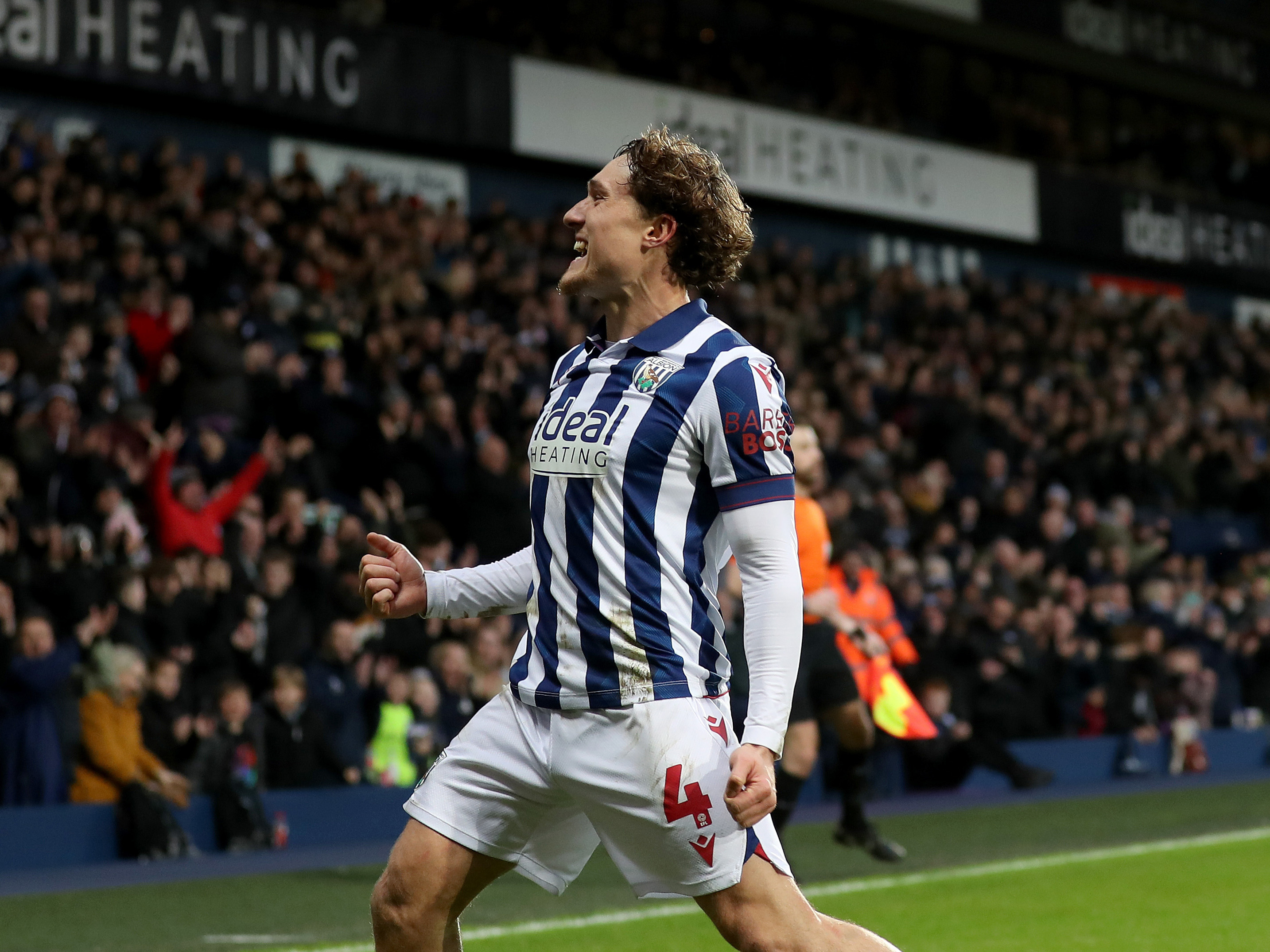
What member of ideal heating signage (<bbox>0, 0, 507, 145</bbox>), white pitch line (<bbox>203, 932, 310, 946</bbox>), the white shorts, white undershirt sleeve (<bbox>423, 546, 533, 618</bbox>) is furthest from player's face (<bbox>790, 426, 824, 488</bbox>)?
ideal heating signage (<bbox>0, 0, 507, 145</bbox>)

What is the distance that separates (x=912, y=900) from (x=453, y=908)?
4.51 meters

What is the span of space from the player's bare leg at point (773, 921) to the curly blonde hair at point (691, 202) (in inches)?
46.6

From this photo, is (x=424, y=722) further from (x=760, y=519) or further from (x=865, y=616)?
(x=760, y=519)

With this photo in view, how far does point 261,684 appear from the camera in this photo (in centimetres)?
1059

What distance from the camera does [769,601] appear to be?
3131 millimetres

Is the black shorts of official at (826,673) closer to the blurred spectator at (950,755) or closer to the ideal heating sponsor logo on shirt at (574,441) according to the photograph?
the ideal heating sponsor logo on shirt at (574,441)

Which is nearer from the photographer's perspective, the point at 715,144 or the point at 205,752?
the point at 205,752

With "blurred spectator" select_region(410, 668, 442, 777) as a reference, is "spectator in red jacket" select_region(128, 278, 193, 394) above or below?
above

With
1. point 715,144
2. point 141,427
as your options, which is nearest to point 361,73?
point 715,144

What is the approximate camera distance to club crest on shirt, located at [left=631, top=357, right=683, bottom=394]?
3250 mm

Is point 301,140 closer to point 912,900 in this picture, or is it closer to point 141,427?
point 141,427

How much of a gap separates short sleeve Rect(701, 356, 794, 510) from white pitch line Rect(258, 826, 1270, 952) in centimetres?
307

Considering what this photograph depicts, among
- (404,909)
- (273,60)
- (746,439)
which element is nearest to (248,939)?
(404,909)

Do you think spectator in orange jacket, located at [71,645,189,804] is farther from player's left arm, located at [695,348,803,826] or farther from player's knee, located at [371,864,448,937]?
player's left arm, located at [695,348,803,826]
